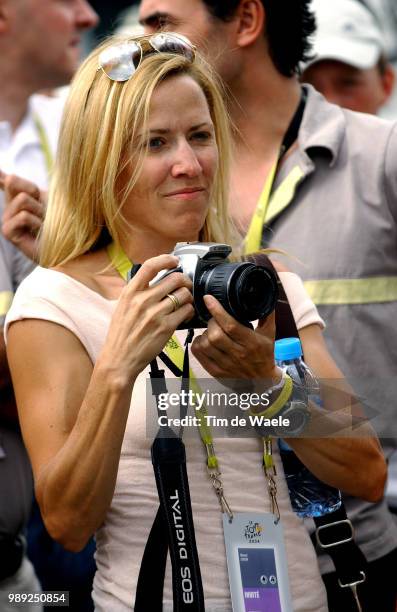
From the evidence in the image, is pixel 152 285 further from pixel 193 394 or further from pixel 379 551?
pixel 379 551

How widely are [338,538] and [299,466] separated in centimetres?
18

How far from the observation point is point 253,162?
3273 mm

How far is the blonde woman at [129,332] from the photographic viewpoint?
205 cm

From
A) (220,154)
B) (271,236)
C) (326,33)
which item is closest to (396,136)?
(271,236)

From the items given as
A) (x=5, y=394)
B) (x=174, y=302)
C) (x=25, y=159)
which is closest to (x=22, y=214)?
(x=5, y=394)

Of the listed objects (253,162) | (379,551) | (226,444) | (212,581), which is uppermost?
(253,162)

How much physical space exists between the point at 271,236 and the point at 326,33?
1.85 metres

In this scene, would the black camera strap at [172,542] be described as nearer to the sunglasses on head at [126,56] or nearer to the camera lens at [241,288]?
the camera lens at [241,288]

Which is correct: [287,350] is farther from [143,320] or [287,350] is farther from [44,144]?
[44,144]

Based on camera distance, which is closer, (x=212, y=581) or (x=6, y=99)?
(x=212, y=581)

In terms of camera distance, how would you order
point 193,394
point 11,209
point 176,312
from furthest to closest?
point 11,209, point 193,394, point 176,312

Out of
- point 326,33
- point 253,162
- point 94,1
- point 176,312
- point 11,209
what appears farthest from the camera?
point 94,1

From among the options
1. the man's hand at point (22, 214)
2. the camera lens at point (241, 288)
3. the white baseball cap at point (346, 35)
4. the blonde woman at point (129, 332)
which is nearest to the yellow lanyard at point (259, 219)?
the blonde woman at point (129, 332)

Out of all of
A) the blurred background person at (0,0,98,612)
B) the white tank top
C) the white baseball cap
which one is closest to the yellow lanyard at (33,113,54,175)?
the blurred background person at (0,0,98,612)
